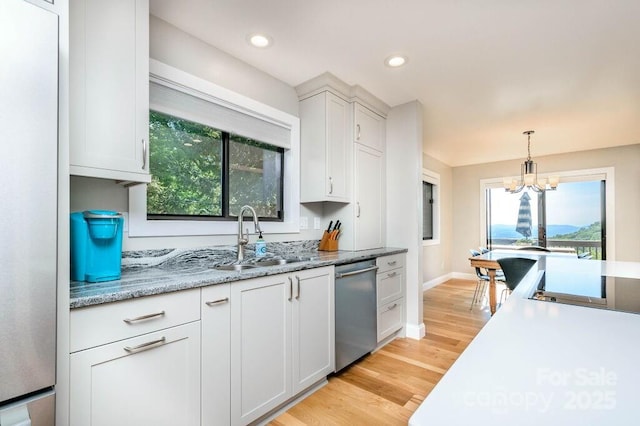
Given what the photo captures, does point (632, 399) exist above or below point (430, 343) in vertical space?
above

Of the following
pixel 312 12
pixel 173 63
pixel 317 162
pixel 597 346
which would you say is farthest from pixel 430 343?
pixel 173 63

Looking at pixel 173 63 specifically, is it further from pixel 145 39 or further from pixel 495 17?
pixel 495 17

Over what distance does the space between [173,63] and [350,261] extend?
1858mm

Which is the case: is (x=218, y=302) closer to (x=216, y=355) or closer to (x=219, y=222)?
(x=216, y=355)

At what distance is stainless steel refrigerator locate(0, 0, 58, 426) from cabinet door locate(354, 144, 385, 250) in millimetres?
2270

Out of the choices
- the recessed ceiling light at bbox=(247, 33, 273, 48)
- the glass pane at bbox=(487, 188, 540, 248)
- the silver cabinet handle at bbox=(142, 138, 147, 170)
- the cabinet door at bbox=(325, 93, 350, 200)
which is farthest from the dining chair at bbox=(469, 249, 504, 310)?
the silver cabinet handle at bbox=(142, 138, 147, 170)

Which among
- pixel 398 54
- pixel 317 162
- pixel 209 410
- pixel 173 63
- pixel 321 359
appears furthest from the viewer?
pixel 317 162

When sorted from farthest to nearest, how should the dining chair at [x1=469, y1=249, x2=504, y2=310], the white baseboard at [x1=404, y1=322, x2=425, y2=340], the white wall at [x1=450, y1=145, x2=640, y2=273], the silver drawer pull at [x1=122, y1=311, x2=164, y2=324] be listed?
the white wall at [x1=450, y1=145, x2=640, y2=273] → the dining chair at [x1=469, y1=249, x2=504, y2=310] → the white baseboard at [x1=404, y1=322, x2=425, y2=340] → the silver drawer pull at [x1=122, y1=311, x2=164, y2=324]

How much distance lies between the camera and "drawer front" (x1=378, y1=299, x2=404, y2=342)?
8.98ft

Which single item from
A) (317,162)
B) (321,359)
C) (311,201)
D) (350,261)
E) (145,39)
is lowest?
(321,359)

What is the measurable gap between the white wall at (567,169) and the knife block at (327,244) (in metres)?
4.38

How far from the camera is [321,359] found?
2.09 meters

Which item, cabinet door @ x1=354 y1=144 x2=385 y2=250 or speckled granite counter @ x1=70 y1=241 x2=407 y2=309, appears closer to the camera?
speckled granite counter @ x1=70 y1=241 x2=407 y2=309

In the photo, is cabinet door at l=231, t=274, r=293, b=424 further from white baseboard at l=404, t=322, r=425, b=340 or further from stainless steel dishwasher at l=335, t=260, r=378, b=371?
white baseboard at l=404, t=322, r=425, b=340
